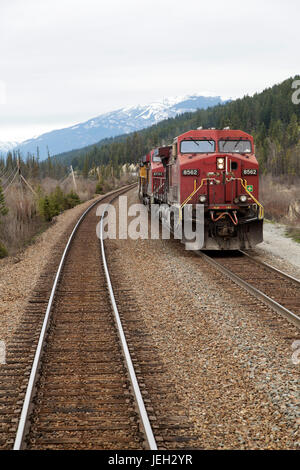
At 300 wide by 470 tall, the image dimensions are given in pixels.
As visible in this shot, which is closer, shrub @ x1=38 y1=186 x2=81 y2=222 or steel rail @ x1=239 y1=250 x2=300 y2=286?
steel rail @ x1=239 y1=250 x2=300 y2=286

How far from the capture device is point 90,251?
1564cm

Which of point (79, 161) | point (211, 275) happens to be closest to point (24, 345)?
point (211, 275)

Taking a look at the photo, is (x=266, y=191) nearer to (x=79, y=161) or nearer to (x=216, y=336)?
(x=216, y=336)

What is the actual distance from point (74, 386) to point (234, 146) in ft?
34.4

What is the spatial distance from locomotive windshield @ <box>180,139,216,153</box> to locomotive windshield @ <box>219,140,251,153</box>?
0.95 ft

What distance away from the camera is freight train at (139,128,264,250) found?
13.9 meters

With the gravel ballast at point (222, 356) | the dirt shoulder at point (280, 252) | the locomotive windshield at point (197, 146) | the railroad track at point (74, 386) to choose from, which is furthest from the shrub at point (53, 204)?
the railroad track at point (74, 386)

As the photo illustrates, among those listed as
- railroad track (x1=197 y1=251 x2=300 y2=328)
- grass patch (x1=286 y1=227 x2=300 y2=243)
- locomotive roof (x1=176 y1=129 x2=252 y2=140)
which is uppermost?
locomotive roof (x1=176 y1=129 x2=252 y2=140)

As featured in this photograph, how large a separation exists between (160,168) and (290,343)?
15616mm
